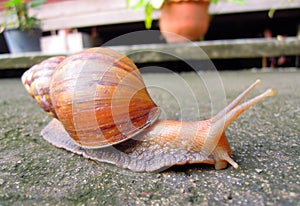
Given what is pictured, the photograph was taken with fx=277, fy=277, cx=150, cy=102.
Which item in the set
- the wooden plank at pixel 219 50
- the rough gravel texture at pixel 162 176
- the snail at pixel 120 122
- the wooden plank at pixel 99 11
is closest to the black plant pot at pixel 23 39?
the wooden plank at pixel 99 11

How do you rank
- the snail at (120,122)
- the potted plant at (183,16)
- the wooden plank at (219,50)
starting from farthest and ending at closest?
the potted plant at (183,16) < the wooden plank at (219,50) < the snail at (120,122)

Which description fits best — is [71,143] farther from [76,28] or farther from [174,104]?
[76,28]

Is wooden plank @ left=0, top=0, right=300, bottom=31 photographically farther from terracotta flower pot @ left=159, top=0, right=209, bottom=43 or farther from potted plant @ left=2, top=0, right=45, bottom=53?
terracotta flower pot @ left=159, top=0, right=209, bottom=43

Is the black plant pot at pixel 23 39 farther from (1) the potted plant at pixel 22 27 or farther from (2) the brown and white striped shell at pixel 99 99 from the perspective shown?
(2) the brown and white striped shell at pixel 99 99

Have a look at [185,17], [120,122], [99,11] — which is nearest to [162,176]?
[120,122]

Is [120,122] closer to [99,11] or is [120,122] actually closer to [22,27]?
[22,27]

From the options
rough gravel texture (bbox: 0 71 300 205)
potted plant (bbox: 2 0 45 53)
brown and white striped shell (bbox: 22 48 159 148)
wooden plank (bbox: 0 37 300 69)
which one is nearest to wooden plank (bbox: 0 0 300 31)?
potted plant (bbox: 2 0 45 53)

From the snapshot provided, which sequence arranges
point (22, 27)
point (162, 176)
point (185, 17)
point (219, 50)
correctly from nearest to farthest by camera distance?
point (162, 176) < point (219, 50) < point (185, 17) < point (22, 27)
